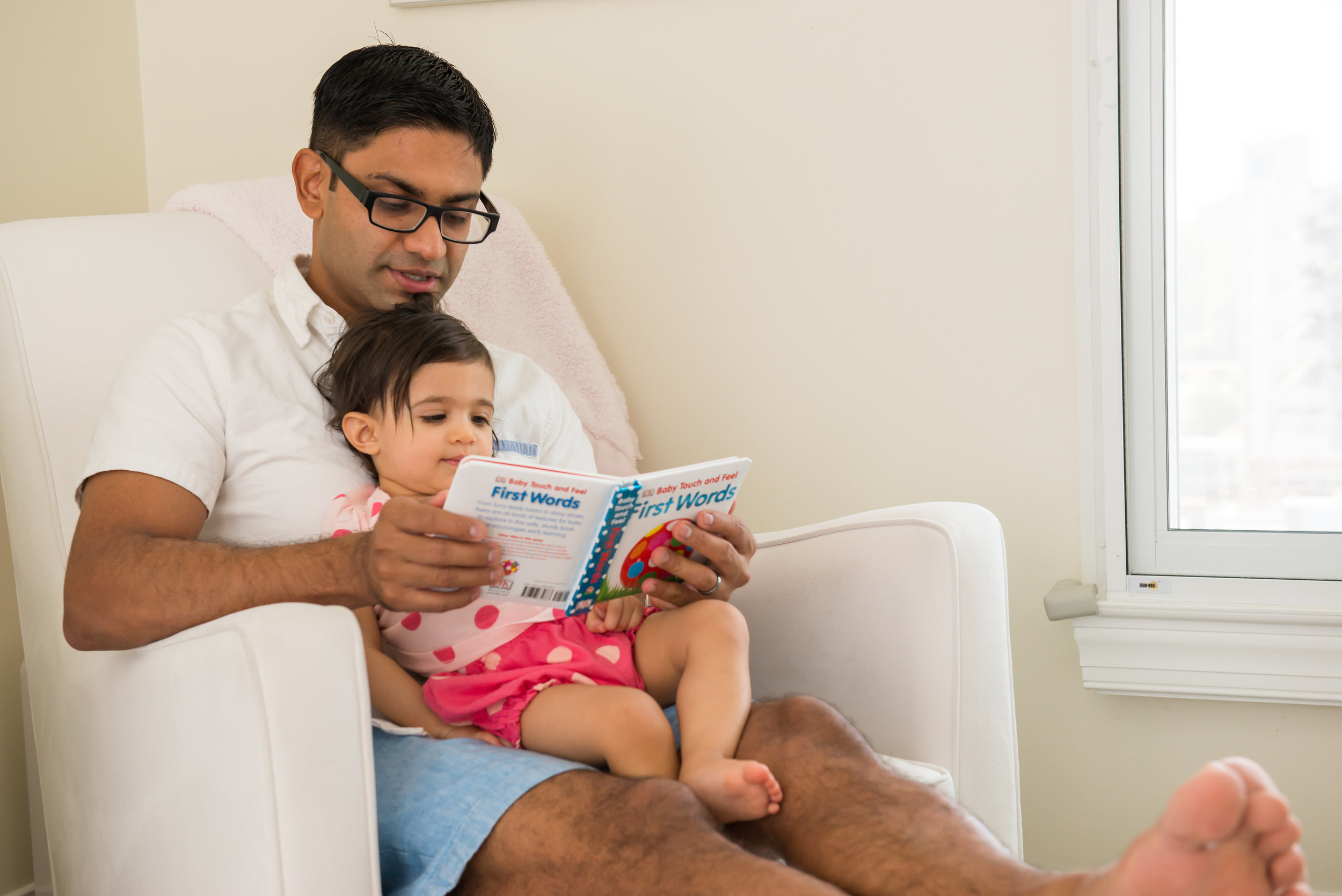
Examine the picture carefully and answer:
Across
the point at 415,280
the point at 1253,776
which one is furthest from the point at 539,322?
the point at 1253,776

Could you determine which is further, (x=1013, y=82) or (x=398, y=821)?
(x=1013, y=82)

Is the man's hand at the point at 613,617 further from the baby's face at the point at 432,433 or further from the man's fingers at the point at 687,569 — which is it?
the baby's face at the point at 432,433

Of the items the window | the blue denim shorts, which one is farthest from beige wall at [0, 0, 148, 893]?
the window

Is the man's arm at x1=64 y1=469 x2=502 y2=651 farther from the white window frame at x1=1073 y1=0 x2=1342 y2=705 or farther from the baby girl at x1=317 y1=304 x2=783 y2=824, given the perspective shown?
the white window frame at x1=1073 y1=0 x2=1342 y2=705

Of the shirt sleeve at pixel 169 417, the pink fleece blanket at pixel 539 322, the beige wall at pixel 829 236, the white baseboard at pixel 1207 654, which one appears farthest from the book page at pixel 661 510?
the white baseboard at pixel 1207 654

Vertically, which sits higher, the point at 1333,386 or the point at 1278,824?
the point at 1333,386

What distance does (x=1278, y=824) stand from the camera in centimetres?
56

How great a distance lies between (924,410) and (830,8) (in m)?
0.66

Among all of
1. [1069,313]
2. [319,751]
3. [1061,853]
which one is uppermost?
[1069,313]

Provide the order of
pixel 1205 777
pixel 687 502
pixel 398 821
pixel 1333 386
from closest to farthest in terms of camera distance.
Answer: pixel 1205 777, pixel 398 821, pixel 687 502, pixel 1333 386

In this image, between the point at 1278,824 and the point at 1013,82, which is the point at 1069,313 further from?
the point at 1278,824

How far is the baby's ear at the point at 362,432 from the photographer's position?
104 centimetres

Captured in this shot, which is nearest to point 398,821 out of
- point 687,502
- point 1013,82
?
point 687,502

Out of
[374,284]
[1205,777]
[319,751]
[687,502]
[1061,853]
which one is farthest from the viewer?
[1061,853]
